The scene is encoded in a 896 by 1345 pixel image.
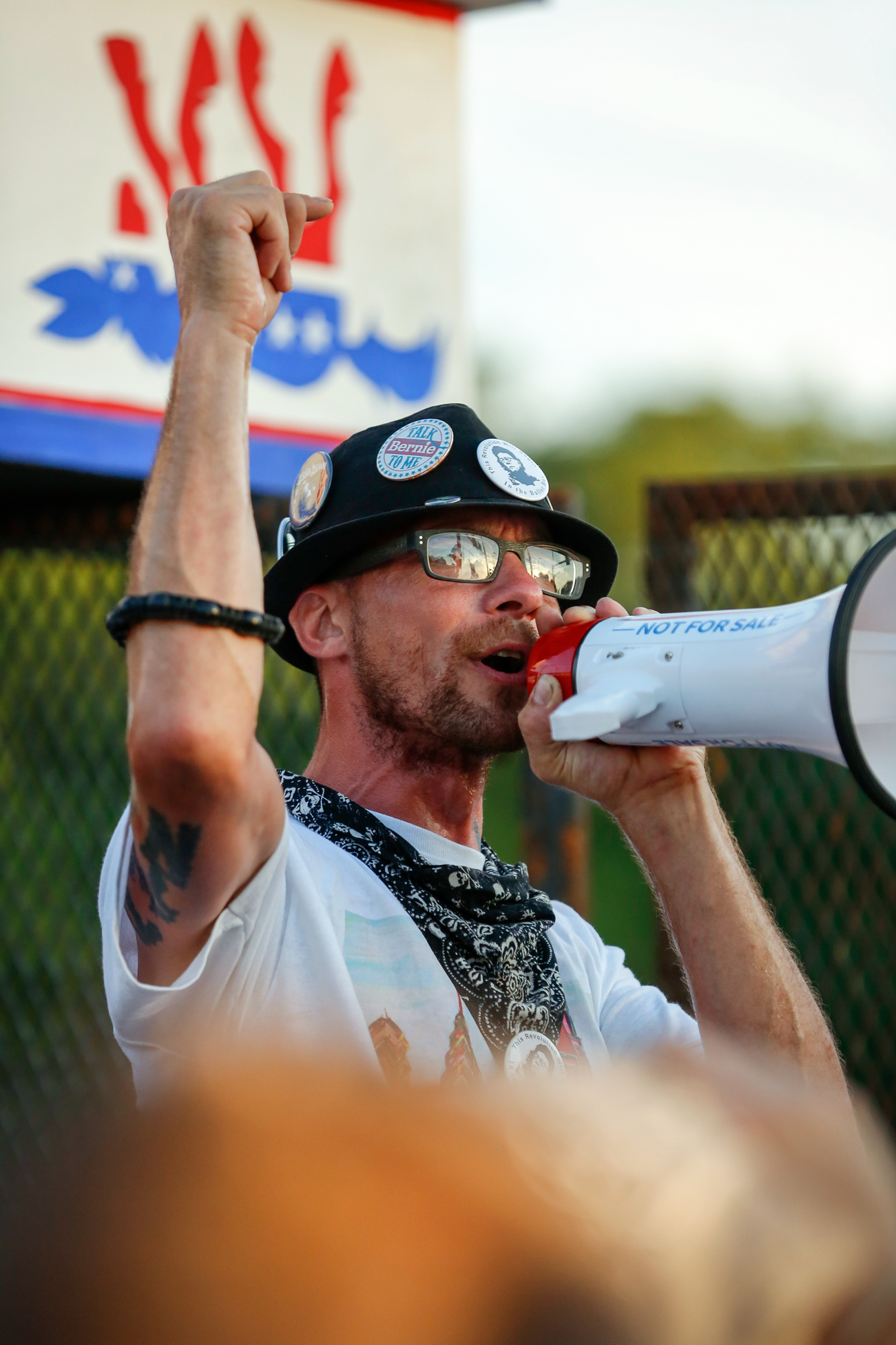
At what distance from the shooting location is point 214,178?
4.93 metres

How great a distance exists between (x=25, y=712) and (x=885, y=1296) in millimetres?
4574

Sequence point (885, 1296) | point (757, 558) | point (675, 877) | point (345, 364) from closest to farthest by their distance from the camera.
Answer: point (885, 1296)
point (675, 877)
point (757, 558)
point (345, 364)

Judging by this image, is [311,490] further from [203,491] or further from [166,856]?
[166,856]

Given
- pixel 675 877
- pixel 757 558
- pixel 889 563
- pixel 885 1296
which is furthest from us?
pixel 757 558

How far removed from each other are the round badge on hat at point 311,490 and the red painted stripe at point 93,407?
5.51 feet

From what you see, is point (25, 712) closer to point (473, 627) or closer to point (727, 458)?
point (473, 627)

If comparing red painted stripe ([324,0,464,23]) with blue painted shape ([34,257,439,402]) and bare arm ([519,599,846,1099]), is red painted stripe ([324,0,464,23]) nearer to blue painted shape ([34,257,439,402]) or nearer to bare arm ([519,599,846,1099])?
blue painted shape ([34,257,439,402])

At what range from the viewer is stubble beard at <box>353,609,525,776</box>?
2.39 meters

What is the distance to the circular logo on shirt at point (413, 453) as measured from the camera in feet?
8.10

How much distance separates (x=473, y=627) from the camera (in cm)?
243

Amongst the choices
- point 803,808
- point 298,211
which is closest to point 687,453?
point 803,808

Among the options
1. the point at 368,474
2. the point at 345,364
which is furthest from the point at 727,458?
the point at 368,474

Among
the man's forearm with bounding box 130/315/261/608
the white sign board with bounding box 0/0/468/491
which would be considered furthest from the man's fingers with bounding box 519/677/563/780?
the white sign board with bounding box 0/0/468/491

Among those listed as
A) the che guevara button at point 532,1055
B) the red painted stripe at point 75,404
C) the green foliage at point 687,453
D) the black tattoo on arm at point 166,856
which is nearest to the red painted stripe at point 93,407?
the red painted stripe at point 75,404
